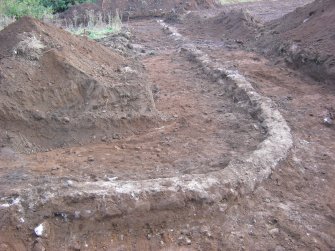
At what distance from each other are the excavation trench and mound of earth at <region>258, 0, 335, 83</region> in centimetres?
145

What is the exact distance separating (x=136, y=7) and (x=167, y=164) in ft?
49.4

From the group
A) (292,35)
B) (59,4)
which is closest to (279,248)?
(292,35)

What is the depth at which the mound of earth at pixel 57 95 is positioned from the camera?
5473mm

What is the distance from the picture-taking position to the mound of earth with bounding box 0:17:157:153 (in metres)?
5.47

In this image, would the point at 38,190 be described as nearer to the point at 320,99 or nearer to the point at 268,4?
the point at 320,99

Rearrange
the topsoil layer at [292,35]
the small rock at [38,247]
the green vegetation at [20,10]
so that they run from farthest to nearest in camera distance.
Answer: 1. the green vegetation at [20,10]
2. the topsoil layer at [292,35]
3. the small rock at [38,247]

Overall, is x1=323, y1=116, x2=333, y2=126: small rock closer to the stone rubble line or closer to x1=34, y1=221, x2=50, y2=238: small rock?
the stone rubble line

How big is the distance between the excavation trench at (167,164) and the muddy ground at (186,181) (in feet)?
0.04

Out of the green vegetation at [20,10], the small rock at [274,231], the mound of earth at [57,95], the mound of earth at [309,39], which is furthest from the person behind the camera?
the green vegetation at [20,10]

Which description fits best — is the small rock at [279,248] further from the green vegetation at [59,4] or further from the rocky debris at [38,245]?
the green vegetation at [59,4]

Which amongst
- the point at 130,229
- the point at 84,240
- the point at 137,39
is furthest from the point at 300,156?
the point at 137,39

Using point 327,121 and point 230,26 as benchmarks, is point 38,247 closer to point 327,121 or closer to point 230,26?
point 327,121

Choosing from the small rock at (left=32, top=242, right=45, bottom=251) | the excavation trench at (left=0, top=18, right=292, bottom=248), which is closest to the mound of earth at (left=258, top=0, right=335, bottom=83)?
the excavation trench at (left=0, top=18, right=292, bottom=248)

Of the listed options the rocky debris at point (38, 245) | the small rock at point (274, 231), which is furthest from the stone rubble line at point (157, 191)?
the small rock at point (274, 231)
